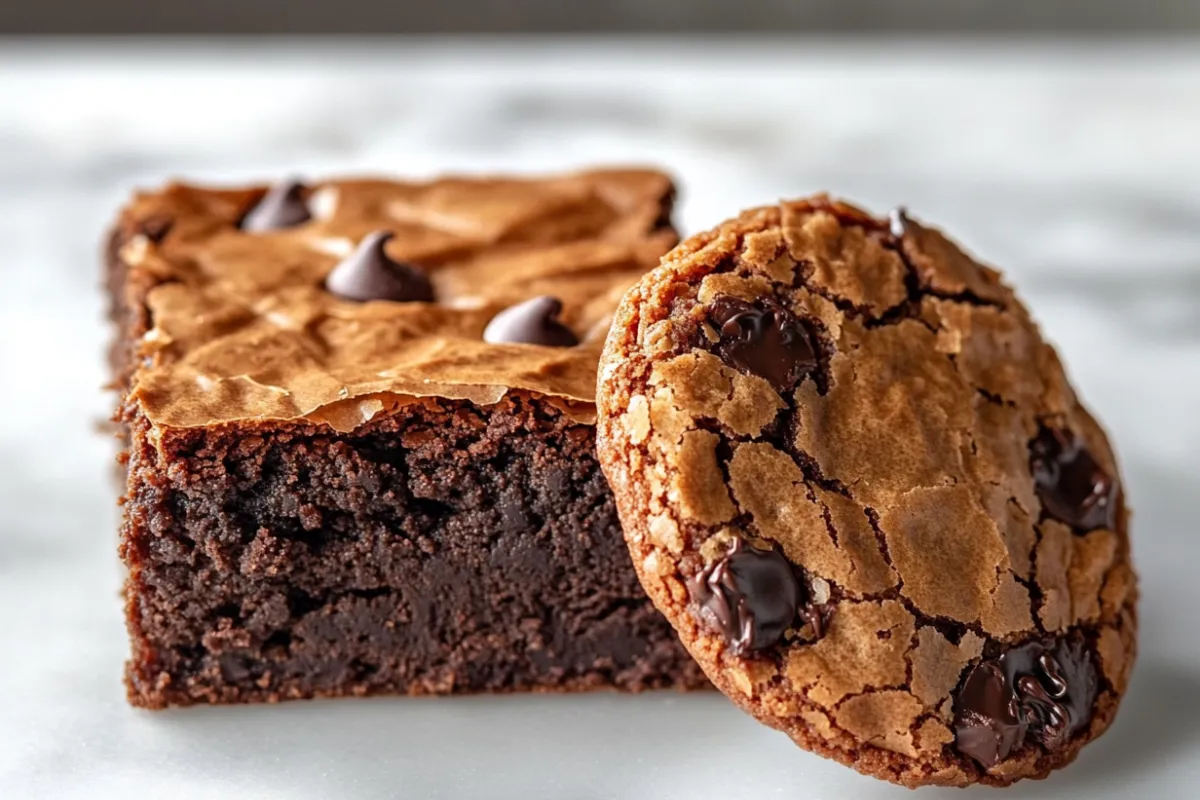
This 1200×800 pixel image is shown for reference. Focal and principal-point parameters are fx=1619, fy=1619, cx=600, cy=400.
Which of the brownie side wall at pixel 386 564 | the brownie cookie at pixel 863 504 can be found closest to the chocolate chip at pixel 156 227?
the brownie side wall at pixel 386 564

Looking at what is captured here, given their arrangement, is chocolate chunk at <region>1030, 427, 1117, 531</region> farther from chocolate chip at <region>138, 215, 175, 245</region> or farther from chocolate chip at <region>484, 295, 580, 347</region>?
chocolate chip at <region>138, 215, 175, 245</region>

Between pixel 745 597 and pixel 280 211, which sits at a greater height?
pixel 280 211

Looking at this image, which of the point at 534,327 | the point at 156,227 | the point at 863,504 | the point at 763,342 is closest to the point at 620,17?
the point at 156,227

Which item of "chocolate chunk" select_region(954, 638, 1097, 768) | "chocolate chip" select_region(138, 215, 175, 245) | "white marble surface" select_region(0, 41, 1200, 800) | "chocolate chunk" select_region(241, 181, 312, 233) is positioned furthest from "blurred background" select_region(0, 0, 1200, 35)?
"chocolate chunk" select_region(954, 638, 1097, 768)

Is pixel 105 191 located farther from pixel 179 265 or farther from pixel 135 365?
pixel 135 365

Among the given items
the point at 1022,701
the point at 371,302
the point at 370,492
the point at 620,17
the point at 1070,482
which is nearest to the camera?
the point at 1022,701

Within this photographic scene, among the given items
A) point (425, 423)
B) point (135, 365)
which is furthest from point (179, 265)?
point (425, 423)

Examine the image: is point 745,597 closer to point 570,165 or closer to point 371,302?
point 371,302
